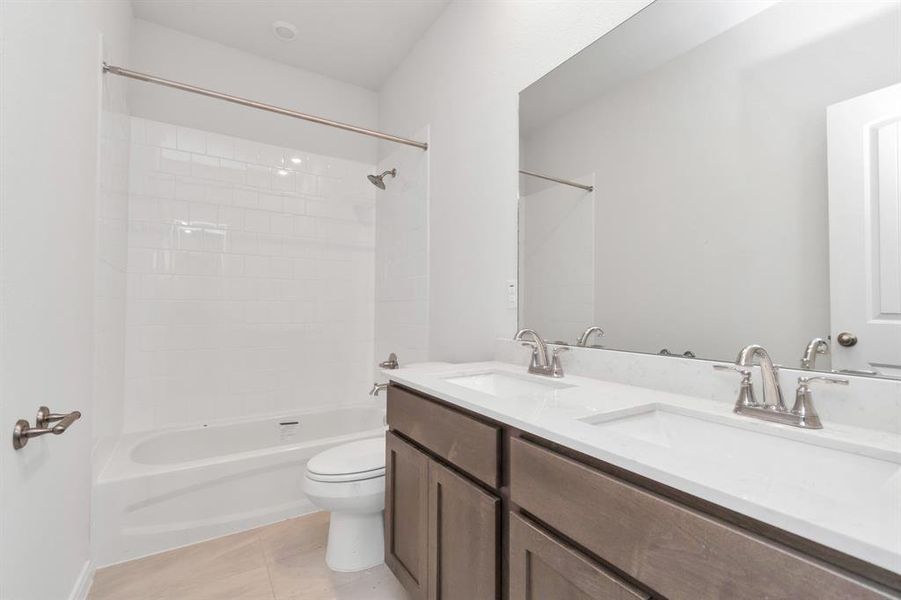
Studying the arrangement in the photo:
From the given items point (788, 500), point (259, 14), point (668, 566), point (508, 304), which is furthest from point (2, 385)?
point (259, 14)

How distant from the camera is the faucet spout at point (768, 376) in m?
0.89

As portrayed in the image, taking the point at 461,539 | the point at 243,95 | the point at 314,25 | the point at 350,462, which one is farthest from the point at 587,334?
the point at 243,95

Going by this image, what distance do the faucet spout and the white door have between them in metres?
0.13

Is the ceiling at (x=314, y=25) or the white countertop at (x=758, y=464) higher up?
the ceiling at (x=314, y=25)

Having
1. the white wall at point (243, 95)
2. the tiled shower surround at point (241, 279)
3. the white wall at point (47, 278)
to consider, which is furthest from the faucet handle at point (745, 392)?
the white wall at point (243, 95)

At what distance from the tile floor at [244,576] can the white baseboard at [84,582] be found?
1.0 inches

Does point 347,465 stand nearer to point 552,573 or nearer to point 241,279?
point 552,573

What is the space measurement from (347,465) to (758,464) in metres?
1.42

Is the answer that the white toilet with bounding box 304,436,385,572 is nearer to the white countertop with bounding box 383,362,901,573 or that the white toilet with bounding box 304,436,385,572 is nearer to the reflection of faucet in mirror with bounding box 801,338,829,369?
the white countertop with bounding box 383,362,901,573

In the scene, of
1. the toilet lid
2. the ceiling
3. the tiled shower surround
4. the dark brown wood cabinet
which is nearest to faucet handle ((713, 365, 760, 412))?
the dark brown wood cabinet

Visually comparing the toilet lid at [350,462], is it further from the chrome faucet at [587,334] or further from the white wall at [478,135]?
the chrome faucet at [587,334]

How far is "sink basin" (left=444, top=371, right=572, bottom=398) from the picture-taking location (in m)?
1.39

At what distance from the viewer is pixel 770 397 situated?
904 mm

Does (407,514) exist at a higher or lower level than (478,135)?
lower
